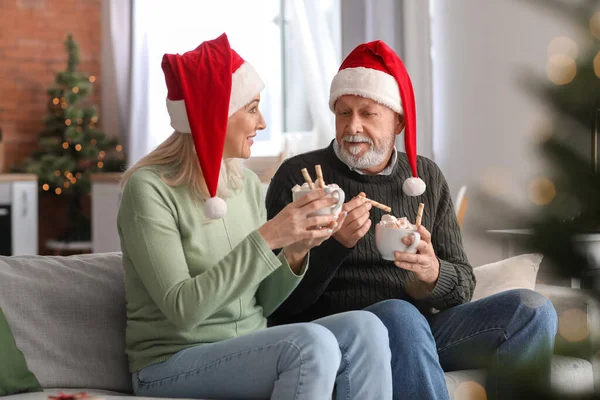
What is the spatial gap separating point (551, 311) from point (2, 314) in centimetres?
137

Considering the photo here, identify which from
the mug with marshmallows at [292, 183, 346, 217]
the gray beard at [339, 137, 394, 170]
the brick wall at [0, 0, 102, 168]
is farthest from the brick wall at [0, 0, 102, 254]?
the mug with marshmallows at [292, 183, 346, 217]

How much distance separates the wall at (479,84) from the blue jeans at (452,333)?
1.86m

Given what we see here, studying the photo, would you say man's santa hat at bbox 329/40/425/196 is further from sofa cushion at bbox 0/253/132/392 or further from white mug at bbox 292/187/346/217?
sofa cushion at bbox 0/253/132/392

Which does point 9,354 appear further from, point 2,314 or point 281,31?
point 281,31

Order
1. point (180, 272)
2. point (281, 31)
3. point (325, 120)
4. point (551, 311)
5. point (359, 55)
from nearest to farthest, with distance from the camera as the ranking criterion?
point (180, 272) → point (551, 311) → point (359, 55) → point (325, 120) → point (281, 31)

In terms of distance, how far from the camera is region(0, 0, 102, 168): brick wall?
21.1ft

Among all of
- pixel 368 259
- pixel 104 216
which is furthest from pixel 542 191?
pixel 104 216

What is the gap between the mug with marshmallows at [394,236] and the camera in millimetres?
2068

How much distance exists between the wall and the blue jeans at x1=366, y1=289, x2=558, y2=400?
1.86m

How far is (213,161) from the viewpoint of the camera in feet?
6.54

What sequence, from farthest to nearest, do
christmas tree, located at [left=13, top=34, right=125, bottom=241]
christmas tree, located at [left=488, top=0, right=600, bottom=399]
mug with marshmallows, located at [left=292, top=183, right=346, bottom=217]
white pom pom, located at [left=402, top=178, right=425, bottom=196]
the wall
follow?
christmas tree, located at [left=13, top=34, right=125, bottom=241], the wall, white pom pom, located at [left=402, top=178, right=425, bottom=196], mug with marshmallows, located at [left=292, top=183, right=346, bottom=217], christmas tree, located at [left=488, top=0, right=600, bottom=399]

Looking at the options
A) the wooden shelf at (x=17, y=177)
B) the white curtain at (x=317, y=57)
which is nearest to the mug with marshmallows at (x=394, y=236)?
the white curtain at (x=317, y=57)

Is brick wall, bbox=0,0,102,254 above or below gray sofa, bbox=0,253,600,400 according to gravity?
above

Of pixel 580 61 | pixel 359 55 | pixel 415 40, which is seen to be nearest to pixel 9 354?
pixel 359 55
